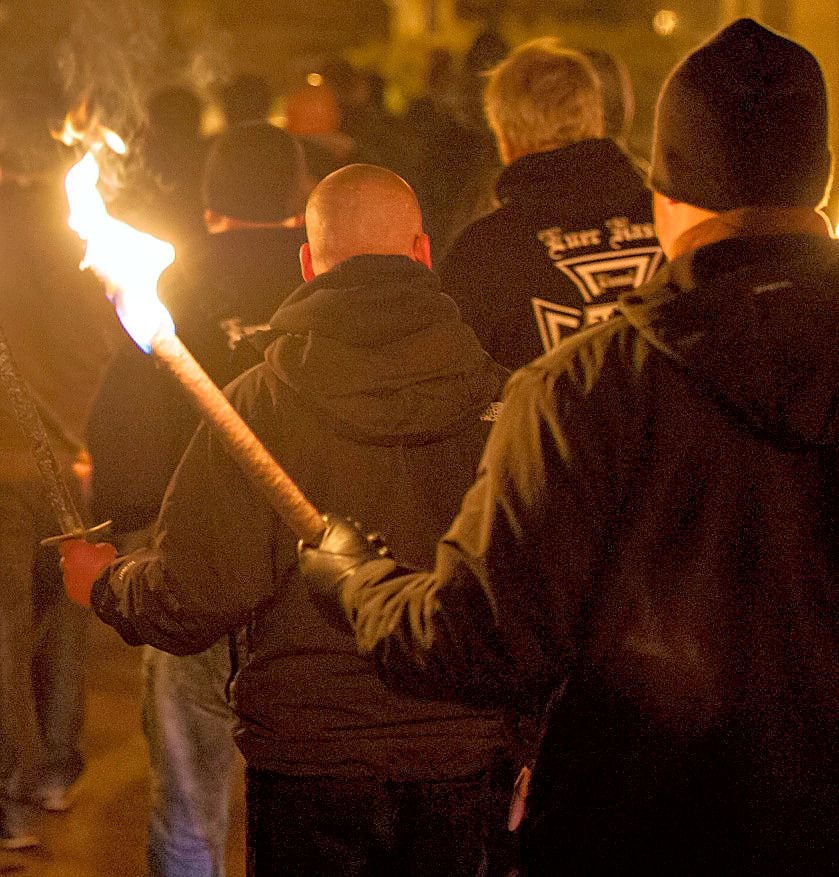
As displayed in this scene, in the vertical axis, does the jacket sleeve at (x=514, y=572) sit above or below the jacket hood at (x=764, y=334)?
below

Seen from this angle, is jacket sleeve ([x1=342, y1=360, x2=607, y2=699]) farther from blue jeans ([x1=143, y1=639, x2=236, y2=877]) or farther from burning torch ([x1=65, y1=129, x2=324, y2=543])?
blue jeans ([x1=143, y1=639, x2=236, y2=877])

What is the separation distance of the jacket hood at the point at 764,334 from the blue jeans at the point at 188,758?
2.41 metres

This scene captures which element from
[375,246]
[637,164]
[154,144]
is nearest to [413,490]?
[375,246]

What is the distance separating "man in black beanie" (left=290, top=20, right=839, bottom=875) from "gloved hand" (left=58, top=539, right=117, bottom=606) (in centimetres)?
121

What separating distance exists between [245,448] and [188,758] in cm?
201

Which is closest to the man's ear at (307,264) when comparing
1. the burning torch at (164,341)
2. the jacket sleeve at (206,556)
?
the jacket sleeve at (206,556)

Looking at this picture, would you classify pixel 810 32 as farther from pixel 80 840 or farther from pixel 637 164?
pixel 80 840

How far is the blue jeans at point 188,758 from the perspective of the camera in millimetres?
4117

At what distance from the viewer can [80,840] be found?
17.4 feet

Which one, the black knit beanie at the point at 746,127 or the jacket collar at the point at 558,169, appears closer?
the black knit beanie at the point at 746,127

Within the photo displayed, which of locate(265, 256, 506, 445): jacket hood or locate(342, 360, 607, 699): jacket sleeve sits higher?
locate(265, 256, 506, 445): jacket hood

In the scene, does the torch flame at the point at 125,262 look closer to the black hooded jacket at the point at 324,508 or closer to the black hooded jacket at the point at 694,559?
the black hooded jacket at the point at 324,508

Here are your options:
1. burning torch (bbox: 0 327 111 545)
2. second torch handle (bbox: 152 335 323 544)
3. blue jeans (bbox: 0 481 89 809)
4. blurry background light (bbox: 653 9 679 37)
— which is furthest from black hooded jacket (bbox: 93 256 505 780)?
blurry background light (bbox: 653 9 679 37)

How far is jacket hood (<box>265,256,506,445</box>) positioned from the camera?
2928 millimetres
